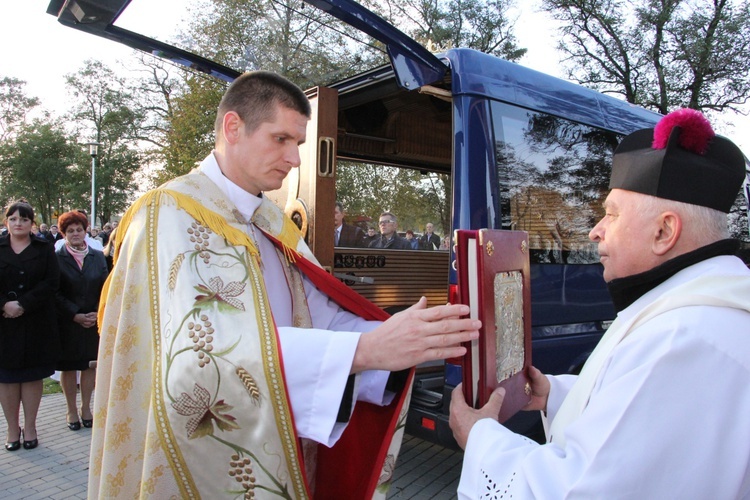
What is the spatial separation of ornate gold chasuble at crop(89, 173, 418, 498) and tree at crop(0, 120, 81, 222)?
3894cm

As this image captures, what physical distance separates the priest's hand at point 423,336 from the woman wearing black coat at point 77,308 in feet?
14.0

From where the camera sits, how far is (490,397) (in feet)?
4.77

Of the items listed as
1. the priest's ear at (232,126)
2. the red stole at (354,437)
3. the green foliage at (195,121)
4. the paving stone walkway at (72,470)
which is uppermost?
the green foliage at (195,121)

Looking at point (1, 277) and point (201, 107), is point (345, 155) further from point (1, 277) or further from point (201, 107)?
point (201, 107)

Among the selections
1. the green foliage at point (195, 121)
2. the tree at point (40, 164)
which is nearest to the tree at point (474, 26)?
the green foliage at point (195, 121)

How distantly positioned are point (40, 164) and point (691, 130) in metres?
41.9

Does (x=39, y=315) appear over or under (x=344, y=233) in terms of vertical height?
under

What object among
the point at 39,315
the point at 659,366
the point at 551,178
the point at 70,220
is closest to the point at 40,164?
the point at 70,220

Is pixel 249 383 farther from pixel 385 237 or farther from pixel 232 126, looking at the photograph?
pixel 385 237

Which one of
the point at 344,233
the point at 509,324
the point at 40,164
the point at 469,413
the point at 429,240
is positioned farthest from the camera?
the point at 40,164

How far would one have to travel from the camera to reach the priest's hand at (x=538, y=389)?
6.04 ft

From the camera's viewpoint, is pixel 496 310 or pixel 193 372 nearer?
pixel 193 372

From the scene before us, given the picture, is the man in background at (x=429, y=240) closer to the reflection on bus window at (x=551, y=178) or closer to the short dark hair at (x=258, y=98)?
the reflection on bus window at (x=551, y=178)

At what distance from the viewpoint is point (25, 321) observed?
445 centimetres
